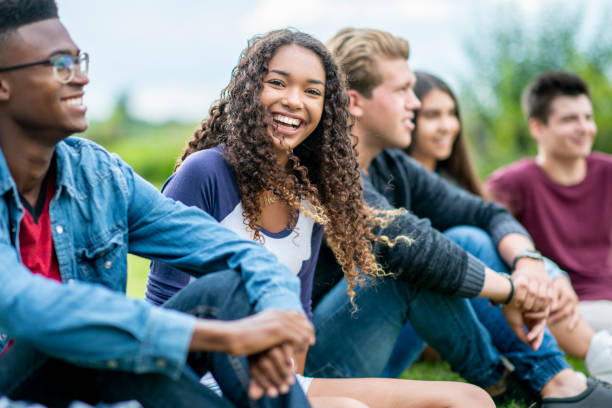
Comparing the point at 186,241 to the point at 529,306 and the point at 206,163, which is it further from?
the point at 529,306

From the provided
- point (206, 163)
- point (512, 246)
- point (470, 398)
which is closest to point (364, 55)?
point (512, 246)

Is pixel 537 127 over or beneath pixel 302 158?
over

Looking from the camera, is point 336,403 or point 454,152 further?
point 454,152

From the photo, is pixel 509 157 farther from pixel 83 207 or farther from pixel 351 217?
pixel 83 207

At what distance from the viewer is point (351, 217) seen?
2.71m

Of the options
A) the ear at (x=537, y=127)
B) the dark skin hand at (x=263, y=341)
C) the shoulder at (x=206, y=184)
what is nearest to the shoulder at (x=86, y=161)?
the shoulder at (x=206, y=184)

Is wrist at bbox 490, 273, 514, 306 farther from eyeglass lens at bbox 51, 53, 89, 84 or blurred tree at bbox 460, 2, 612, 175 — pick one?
blurred tree at bbox 460, 2, 612, 175

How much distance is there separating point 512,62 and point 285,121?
9021 millimetres

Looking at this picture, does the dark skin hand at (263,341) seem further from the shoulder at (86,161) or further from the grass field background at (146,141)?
the grass field background at (146,141)

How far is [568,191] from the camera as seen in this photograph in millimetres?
4621

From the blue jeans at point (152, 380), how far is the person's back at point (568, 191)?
311 centimetres

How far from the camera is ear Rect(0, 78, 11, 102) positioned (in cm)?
184

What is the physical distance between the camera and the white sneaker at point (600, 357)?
3.01 meters

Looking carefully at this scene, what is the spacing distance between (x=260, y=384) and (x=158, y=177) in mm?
14950
